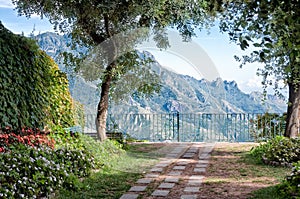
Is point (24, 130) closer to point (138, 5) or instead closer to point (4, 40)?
point (4, 40)

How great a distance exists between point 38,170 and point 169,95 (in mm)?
5755

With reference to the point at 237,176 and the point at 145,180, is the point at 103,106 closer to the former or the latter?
the point at 145,180

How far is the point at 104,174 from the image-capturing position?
682cm

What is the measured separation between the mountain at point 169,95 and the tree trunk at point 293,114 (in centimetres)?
62

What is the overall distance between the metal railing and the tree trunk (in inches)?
93.5

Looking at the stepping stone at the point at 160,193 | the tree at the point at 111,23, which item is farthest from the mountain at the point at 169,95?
the stepping stone at the point at 160,193

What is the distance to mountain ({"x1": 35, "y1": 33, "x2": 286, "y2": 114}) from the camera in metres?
9.96

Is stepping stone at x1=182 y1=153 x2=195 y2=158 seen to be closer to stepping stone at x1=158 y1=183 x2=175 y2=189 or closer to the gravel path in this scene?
the gravel path

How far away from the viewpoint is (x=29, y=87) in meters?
8.03

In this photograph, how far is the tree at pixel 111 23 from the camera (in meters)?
8.88

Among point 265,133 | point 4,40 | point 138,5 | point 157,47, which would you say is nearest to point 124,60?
point 157,47

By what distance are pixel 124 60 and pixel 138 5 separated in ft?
5.88

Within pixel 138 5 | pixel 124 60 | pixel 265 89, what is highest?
pixel 138 5

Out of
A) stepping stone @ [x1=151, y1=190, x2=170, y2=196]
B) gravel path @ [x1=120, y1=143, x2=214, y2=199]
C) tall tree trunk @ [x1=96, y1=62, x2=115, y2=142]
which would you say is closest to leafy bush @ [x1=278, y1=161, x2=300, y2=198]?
gravel path @ [x1=120, y1=143, x2=214, y2=199]
